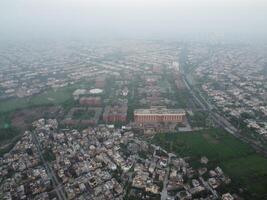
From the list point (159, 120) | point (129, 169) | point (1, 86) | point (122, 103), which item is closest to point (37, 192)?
point (129, 169)

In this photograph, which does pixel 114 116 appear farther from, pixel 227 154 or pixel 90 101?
pixel 227 154

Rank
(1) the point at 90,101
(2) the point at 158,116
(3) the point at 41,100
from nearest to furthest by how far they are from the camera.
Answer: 1. (2) the point at 158,116
2. (1) the point at 90,101
3. (3) the point at 41,100

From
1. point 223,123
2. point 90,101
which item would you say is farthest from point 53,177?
point 223,123

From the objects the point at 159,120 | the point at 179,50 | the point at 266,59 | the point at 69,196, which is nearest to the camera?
the point at 69,196

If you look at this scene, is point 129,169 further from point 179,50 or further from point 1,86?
point 179,50

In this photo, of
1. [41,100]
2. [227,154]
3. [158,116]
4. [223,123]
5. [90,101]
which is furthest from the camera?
[41,100]

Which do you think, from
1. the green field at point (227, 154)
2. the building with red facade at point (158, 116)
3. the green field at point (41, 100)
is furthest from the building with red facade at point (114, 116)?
the green field at point (41, 100)

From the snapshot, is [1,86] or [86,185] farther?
[1,86]

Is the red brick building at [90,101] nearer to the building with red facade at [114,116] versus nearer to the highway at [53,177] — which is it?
the building with red facade at [114,116]
